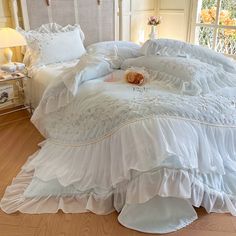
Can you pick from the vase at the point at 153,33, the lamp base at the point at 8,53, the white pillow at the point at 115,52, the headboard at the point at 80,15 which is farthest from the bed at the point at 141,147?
the vase at the point at 153,33

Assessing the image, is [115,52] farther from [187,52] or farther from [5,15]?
[5,15]

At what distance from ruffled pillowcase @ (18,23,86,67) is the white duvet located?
0.81 m

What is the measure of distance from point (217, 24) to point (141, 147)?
2898 millimetres

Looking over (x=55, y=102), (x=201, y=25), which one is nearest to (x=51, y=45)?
(x=55, y=102)

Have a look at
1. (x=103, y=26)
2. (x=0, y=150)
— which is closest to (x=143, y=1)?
(x=103, y=26)

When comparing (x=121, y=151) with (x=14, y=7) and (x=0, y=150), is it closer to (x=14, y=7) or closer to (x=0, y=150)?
(x=0, y=150)

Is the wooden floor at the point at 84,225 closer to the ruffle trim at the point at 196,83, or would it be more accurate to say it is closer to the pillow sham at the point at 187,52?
the ruffle trim at the point at 196,83

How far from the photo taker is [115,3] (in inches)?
145

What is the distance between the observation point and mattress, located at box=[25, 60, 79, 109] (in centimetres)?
264

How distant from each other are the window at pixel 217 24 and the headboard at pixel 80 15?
1217mm

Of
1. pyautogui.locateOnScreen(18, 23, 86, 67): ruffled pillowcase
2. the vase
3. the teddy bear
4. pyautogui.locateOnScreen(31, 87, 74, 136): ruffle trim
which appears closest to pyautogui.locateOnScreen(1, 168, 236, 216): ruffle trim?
pyautogui.locateOnScreen(31, 87, 74, 136): ruffle trim

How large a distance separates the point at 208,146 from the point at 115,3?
106 inches

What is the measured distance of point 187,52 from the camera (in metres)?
2.40

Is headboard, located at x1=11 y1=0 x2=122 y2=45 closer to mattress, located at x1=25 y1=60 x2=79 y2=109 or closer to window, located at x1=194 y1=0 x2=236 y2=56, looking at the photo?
mattress, located at x1=25 y1=60 x2=79 y2=109
